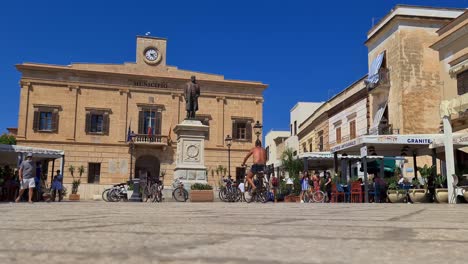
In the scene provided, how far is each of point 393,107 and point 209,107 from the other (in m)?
16.9

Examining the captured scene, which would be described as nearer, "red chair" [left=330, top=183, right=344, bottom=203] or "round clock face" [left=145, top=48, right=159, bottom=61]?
"red chair" [left=330, top=183, right=344, bottom=203]

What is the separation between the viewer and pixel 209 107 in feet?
123

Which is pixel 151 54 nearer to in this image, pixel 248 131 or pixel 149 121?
pixel 149 121

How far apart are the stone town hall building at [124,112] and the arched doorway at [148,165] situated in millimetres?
78

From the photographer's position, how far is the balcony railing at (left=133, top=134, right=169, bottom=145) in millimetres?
35094

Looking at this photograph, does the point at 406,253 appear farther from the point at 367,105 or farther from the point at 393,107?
the point at 367,105

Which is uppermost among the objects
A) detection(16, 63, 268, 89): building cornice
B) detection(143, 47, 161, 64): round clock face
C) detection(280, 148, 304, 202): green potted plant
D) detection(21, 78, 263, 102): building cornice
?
detection(143, 47, 161, 64): round clock face

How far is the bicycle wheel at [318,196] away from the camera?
1564cm

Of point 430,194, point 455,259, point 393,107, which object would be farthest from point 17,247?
point 393,107

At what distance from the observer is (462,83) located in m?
20.0

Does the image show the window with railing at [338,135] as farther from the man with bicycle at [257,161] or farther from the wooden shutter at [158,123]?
the man with bicycle at [257,161]

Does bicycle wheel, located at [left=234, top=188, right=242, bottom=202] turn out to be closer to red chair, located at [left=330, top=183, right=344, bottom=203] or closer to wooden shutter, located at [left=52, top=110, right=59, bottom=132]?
red chair, located at [left=330, top=183, right=344, bottom=203]

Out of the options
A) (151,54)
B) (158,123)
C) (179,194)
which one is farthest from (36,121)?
(179,194)

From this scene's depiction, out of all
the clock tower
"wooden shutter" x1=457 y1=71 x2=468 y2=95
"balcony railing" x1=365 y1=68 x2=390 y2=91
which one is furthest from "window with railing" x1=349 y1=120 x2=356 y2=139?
the clock tower
